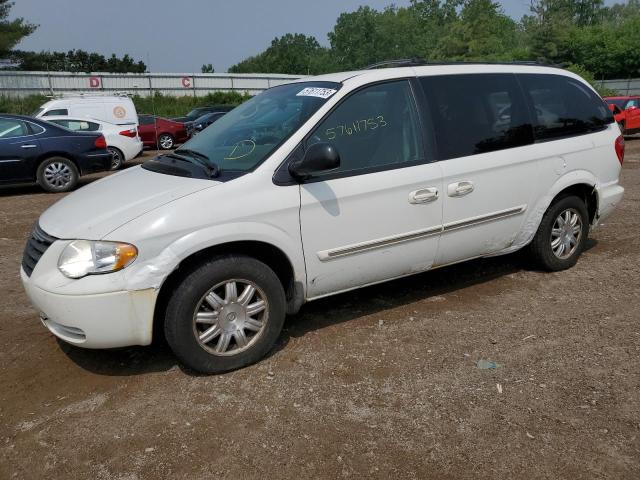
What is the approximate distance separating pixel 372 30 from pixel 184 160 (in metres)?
88.9

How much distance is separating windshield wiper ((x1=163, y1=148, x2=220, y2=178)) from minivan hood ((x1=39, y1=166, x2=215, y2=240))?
109 millimetres

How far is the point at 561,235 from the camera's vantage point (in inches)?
202

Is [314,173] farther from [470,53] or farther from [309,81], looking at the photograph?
[470,53]

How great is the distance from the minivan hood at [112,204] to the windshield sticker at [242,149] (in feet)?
1.12

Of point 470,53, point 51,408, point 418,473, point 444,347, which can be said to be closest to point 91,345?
point 51,408

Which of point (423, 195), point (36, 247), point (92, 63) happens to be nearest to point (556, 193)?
point (423, 195)

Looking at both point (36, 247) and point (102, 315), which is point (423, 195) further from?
point (36, 247)

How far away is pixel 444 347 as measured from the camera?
3889 mm

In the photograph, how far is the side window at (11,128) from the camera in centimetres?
1006

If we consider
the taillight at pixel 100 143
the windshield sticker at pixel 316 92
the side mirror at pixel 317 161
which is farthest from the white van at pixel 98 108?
the side mirror at pixel 317 161

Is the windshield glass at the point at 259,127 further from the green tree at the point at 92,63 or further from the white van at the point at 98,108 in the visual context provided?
the green tree at the point at 92,63

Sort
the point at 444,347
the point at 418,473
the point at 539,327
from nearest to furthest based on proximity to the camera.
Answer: the point at 418,473 → the point at 444,347 → the point at 539,327

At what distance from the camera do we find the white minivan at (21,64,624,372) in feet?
10.8

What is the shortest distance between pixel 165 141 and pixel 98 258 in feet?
60.1
